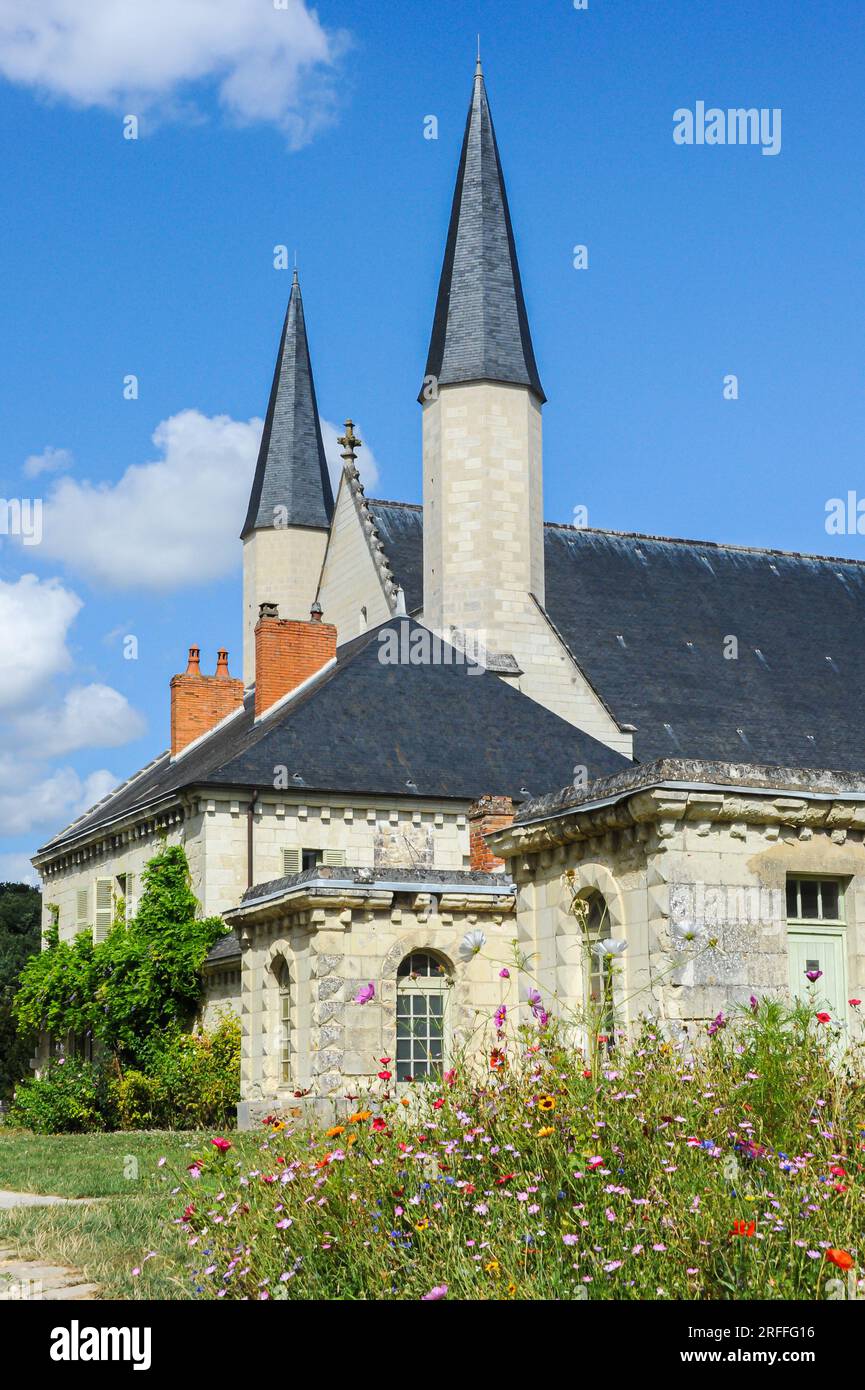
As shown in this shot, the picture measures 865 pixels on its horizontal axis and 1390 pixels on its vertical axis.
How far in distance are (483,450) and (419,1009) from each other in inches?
669

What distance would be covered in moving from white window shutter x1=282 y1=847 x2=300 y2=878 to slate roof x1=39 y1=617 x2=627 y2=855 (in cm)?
99

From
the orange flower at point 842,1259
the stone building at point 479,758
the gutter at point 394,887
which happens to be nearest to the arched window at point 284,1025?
the stone building at point 479,758

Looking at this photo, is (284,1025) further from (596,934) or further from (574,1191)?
(574,1191)

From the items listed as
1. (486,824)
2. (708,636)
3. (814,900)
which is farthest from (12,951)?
(814,900)

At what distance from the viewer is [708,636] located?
117ft

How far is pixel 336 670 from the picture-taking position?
28062mm

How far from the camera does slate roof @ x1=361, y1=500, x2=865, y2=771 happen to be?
32594mm

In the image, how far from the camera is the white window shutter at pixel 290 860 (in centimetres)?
2548

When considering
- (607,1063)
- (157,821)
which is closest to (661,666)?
(157,821)

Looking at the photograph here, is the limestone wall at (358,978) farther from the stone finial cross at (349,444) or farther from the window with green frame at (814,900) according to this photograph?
the stone finial cross at (349,444)

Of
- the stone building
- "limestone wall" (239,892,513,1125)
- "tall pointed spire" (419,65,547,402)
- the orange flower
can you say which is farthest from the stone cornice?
"tall pointed spire" (419,65,547,402)

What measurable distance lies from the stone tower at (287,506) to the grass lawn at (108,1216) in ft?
75.2

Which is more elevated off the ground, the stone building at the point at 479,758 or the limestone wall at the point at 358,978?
the stone building at the point at 479,758
